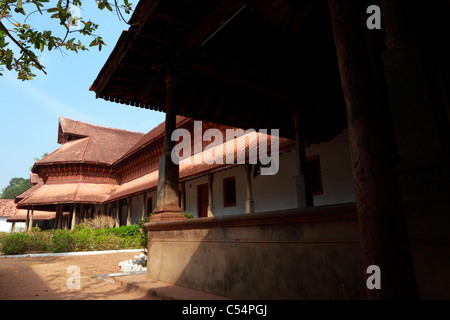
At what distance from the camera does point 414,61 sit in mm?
2115

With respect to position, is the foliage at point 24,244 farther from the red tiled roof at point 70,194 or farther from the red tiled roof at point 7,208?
the red tiled roof at point 7,208

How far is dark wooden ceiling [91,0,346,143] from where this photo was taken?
4.15 metres

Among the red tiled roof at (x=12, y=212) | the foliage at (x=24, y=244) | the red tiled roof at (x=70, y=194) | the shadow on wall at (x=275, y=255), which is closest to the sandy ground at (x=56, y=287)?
the shadow on wall at (x=275, y=255)

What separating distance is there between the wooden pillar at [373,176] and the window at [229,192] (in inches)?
436

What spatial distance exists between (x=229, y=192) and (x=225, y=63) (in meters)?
8.18

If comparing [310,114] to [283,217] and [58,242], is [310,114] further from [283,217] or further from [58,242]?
[58,242]

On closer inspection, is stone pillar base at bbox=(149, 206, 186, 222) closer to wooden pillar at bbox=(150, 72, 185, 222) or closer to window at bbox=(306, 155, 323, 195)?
wooden pillar at bbox=(150, 72, 185, 222)

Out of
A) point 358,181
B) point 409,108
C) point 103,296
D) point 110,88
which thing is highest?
point 110,88

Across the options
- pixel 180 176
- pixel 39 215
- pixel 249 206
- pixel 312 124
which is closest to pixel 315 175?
pixel 312 124

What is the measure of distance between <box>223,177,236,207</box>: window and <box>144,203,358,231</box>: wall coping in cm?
845

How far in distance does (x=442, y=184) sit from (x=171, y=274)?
358 centimetres

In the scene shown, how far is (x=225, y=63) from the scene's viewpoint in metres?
5.19
